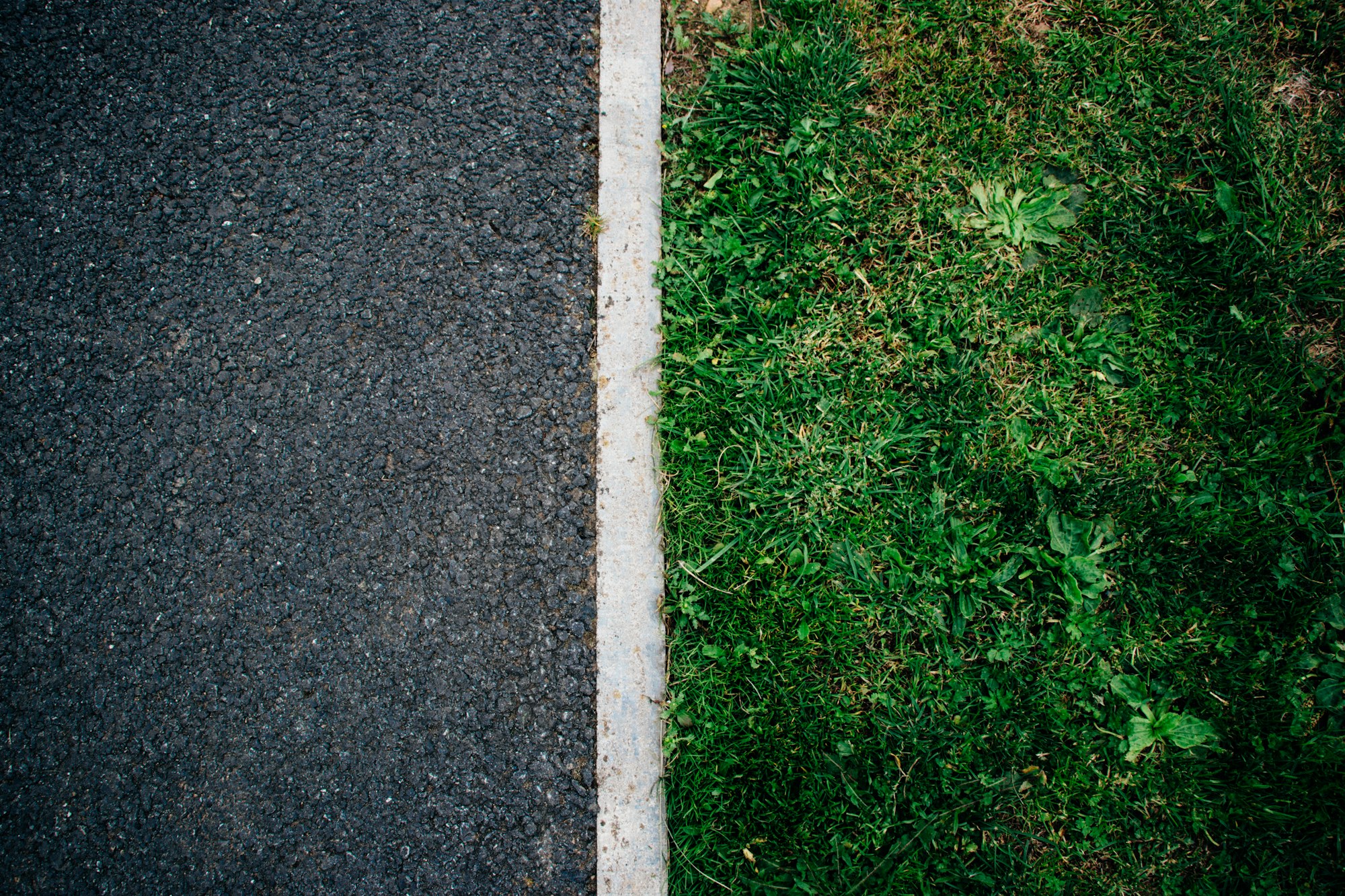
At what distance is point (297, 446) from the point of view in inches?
88.5

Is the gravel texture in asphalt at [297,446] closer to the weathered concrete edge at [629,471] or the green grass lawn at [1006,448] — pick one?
the weathered concrete edge at [629,471]

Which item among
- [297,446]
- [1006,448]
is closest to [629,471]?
[297,446]

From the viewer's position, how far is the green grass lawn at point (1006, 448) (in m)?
2.06

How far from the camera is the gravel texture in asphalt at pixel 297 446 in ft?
6.78

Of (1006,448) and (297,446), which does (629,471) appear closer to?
(297,446)

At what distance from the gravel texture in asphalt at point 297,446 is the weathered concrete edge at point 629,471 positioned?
0.24ft

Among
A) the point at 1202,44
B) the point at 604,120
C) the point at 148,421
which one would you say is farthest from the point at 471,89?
the point at 1202,44

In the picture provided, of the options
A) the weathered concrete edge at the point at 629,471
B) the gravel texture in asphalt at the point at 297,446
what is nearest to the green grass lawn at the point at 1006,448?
the weathered concrete edge at the point at 629,471

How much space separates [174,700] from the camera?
6.98 ft

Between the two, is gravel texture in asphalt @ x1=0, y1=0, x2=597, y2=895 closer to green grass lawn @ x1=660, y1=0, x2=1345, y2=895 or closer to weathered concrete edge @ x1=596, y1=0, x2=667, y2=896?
weathered concrete edge @ x1=596, y1=0, x2=667, y2=896

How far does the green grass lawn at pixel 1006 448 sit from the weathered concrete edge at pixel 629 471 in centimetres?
8

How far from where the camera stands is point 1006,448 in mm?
2219

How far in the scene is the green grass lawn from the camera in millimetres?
2061

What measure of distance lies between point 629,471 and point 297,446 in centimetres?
113
